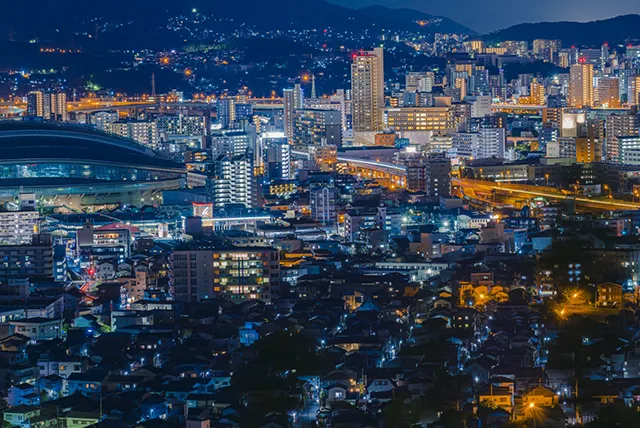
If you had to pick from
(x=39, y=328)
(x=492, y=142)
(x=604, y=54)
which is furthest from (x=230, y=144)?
(x=604, y=54)

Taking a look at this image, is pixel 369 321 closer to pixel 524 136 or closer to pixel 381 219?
pixel 381 219

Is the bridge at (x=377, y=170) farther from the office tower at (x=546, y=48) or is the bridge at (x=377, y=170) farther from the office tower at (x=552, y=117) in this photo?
the office tower at (x=546, y=48)

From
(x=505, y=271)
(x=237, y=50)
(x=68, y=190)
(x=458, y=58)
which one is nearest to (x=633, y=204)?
(x=505, y=271)

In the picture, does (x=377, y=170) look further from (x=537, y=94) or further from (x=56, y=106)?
(x=537, y=94)

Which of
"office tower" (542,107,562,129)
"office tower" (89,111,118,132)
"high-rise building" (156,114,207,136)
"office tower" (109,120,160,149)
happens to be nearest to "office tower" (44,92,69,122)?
"office tower" (89,111,118,132)

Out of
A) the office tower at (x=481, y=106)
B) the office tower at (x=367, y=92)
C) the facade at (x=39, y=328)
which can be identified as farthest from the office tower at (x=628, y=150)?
the facade at (x=39, y=328)
